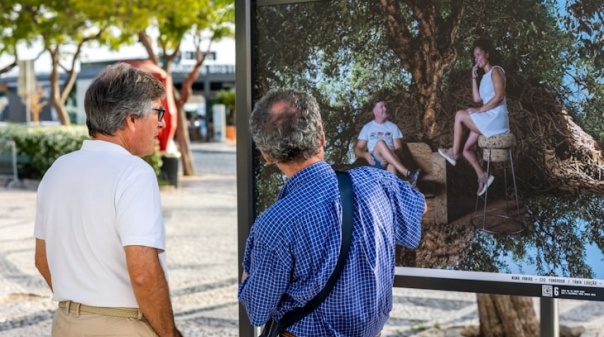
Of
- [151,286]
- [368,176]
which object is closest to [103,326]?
[151,286]

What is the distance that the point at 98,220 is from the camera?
8.24 feet

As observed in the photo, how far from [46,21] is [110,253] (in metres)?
20.5

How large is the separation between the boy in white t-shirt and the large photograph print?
0.02 metres

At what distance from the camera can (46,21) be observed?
2162 cm

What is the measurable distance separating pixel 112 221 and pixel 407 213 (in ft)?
2.99

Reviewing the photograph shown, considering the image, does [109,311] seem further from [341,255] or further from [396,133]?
[396,133]

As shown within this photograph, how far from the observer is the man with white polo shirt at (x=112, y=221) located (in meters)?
2.47

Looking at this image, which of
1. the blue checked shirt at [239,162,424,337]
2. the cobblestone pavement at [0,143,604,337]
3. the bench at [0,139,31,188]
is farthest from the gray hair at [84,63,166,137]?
the bench at [0,139,31,188]

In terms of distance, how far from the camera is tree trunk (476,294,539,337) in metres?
6.07

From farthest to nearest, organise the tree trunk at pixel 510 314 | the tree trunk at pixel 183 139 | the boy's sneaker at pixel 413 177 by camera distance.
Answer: the tree trunk at pixel 183 139 < the tree trunk at pixel 510 314 < the boy's sneaker at pixel 413 177

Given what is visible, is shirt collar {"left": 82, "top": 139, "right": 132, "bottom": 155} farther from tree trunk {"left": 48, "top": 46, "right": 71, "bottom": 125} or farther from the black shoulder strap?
tree trunk {"left": 48, "top": 46, "right": 71, "bottom": 125}

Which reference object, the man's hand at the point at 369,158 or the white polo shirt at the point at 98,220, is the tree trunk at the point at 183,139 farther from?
the white polo shirt at the point at 98,220

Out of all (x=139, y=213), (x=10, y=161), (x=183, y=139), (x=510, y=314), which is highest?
(x=139, y=213)

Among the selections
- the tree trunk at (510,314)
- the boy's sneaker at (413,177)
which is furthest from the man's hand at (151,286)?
the tree trunk at (510,314)
